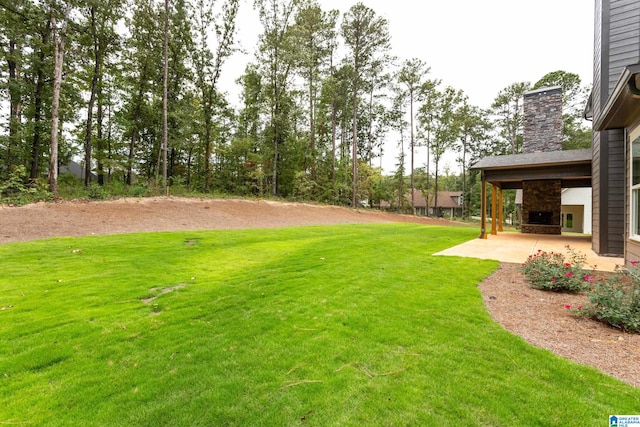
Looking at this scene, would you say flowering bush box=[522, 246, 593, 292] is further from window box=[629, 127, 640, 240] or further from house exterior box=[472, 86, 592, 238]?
house exterior box=[472, 86, 592, 238]

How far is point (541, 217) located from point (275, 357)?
15.1 m

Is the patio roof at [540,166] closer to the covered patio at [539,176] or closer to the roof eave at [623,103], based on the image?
the covered patio at [539,176]

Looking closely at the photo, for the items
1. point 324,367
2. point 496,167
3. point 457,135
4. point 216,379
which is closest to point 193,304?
point 216,379

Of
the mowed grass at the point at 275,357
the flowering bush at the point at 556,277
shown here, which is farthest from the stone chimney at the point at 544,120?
the mowed grass at the point at 275,357

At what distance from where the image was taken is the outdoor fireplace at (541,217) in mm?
12734

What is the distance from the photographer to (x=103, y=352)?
8.07 ft

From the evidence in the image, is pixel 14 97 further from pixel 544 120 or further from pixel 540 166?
pixel 544 120

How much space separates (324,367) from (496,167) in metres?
10.7

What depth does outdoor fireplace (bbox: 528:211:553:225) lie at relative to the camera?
501 inches

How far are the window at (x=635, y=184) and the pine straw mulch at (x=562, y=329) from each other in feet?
7.08

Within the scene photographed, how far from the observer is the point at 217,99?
72.1 ft

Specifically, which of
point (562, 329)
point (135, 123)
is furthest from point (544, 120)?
point (135, 123)

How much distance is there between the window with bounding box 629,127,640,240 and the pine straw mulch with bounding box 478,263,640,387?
7.08 feet

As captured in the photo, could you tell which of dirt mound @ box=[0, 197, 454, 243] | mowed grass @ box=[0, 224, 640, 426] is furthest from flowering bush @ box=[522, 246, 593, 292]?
dirt mound @ box=[0, 197, 454, 243]
